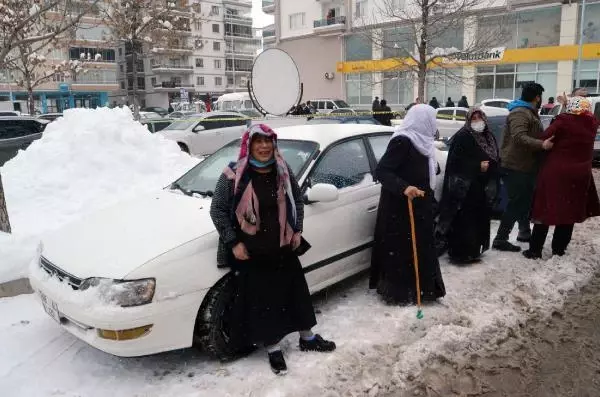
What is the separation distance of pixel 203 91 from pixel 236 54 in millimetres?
9176

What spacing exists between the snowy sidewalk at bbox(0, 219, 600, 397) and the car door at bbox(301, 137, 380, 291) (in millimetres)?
388

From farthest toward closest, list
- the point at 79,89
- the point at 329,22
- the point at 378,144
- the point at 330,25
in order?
the point at 79,89 → the point at 329,22 → the point at 330,25 → the point at 378,144

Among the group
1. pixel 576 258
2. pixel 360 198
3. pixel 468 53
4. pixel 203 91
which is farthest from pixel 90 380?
pixel 203 91

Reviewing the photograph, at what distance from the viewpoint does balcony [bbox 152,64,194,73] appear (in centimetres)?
6744

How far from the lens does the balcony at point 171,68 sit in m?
67.4

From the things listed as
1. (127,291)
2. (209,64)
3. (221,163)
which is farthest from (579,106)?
(209,64)

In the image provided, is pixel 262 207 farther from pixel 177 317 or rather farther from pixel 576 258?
pixel 576 258

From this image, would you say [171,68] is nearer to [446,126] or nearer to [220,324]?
[446,126]

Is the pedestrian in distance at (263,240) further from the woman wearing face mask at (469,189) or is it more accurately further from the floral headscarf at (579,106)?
the floral headscarf at (579,106)

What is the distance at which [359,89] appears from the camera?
41.7 m

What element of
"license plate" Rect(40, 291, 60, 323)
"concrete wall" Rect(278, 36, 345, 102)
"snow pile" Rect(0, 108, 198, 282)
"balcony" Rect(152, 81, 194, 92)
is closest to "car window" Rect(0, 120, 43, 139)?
"snow pile" Rect(0, 108, 198, 282)

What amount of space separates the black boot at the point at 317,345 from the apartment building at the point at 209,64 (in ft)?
215

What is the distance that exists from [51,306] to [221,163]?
6.33ft

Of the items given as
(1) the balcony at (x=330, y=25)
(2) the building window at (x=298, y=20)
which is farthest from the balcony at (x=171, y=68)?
(1) the balcony at (x=330, y=25)
